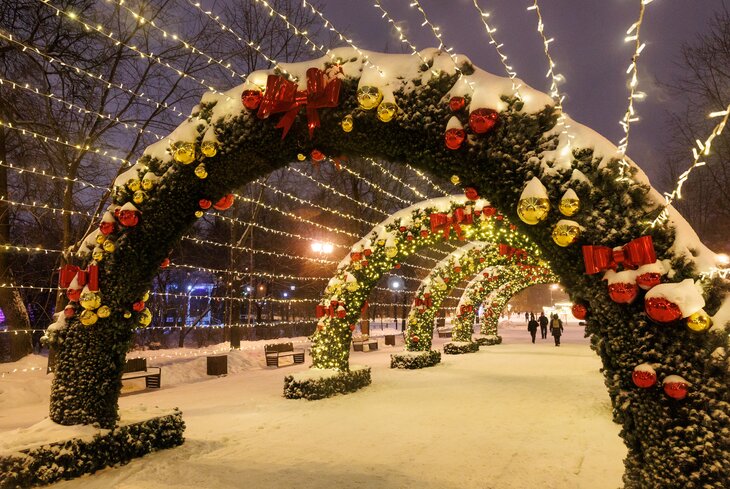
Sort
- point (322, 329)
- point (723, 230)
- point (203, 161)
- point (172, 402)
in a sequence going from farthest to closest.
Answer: point (723, 230) < point (322, 329) < point (172, 402) < point (203, 161)

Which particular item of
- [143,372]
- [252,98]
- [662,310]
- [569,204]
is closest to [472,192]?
[569,204]

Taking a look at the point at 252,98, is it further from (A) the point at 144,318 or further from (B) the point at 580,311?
(B) the point at 580,311

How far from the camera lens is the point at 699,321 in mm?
3016

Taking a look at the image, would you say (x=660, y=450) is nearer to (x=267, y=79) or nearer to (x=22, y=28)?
(x=267, y=79)

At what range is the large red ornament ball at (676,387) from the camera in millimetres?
3029

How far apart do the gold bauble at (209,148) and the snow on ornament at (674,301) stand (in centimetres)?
448

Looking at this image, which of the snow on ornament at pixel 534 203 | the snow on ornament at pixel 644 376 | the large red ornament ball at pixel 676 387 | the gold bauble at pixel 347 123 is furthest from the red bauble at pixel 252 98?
the large red ornament ball at pixel 676 387

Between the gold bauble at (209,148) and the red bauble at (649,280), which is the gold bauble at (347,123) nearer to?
the gold bauble at (209,148)

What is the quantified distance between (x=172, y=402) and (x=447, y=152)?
8.27m

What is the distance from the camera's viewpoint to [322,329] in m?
10.3

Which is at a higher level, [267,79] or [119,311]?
[267,79]

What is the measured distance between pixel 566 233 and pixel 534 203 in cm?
34

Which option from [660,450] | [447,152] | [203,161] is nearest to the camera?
[660,450]

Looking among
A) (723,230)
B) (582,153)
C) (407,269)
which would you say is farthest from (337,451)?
(407,269)
